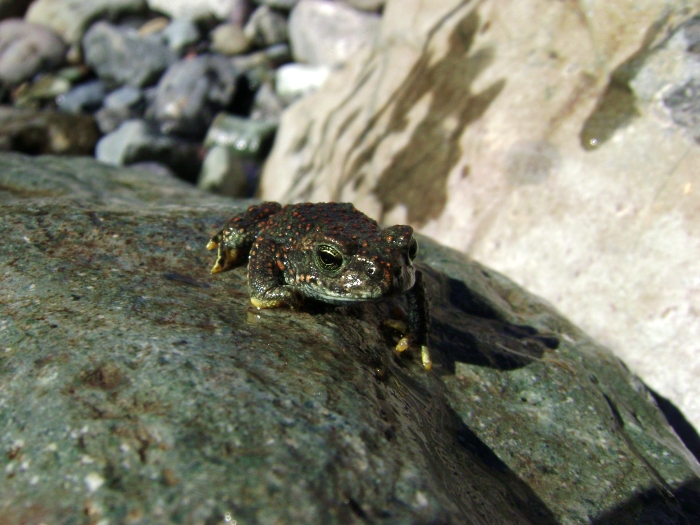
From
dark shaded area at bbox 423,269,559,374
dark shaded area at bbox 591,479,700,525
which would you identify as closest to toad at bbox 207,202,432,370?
dark shaded area at bbox 423,269,559,374

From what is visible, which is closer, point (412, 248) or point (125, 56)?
point (412, 248)

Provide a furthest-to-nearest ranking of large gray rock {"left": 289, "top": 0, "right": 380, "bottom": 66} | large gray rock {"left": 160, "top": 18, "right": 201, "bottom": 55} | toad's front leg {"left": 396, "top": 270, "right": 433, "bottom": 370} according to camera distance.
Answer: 1. large gray rock {"left": 160, "top": 18, "right": 201, "bottom": 55}
2. large gray rock {"left": 289, "top": 0, "right": 380, "bottom": 66}
3. toad's front leg {"left": 396, "top": 270, "right": 433, "bottom": 370}

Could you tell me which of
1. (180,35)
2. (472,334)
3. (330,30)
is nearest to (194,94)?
(180,35)

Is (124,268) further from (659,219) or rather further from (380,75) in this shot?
(380,75)

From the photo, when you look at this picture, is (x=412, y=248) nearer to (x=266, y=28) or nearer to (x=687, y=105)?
(x=687, y=105)

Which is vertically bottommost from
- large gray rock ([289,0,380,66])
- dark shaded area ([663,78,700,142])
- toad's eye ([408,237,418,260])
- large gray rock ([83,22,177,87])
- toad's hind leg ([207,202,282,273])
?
large gray rock ([83,22,177,87])

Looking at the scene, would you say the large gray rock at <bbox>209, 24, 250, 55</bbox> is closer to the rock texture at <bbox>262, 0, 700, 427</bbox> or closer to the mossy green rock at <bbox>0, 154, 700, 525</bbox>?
the rock texture at <bbox>262, 0, 700, 427</bbox>

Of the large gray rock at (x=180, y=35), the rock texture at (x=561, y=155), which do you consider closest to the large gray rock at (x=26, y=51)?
the large gray rock at (x=180, y=35)
